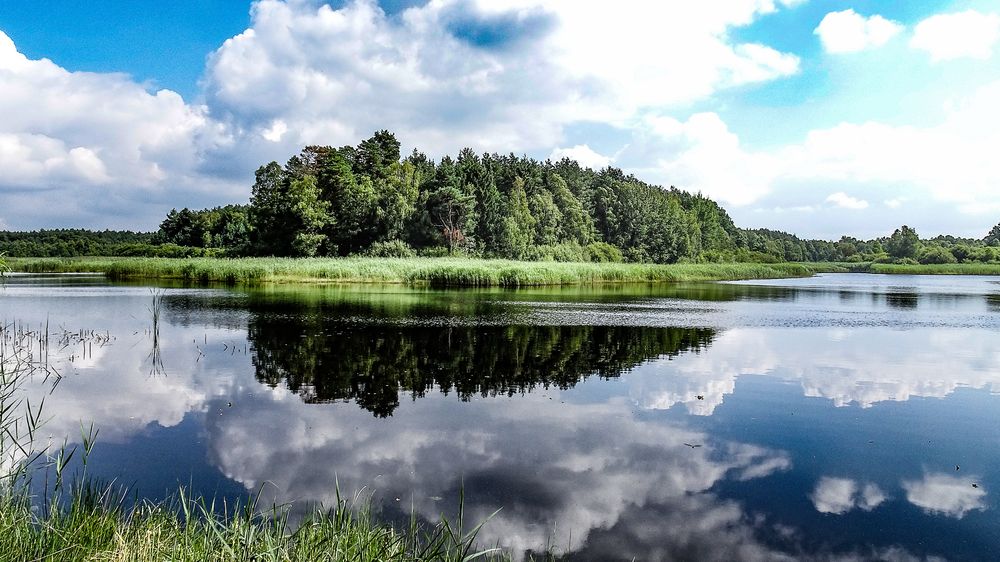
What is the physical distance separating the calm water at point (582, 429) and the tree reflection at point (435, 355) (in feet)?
0.30

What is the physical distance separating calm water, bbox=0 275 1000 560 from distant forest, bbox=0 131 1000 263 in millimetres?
41748

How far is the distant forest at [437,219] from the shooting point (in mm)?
58344

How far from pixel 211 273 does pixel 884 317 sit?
39549 millimetres

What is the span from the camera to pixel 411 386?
10.3m

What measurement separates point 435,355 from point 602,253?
65.0m

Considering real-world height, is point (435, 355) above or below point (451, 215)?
below

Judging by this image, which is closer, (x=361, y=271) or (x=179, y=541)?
(x=179, y=541)

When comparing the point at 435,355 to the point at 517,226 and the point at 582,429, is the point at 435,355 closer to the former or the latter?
the point at 582,429

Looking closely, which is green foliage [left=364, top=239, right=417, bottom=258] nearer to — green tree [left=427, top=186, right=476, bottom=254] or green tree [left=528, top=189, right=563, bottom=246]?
green tree [left=427, top=186, right=476, bottom=254]

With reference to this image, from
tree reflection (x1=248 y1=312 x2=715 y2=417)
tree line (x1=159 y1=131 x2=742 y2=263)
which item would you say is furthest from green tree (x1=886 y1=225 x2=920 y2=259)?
tree reflection (x1=248 y1=312 x2=715 y2=417)

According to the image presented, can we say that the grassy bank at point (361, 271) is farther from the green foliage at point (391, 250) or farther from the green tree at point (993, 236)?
the green tree at point (993, 236)

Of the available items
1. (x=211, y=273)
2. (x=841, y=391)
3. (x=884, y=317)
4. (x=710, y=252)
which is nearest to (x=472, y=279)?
(x=211, y=273)

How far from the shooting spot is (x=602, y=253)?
251 feet

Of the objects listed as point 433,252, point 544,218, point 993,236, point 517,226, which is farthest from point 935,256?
point 433,252
